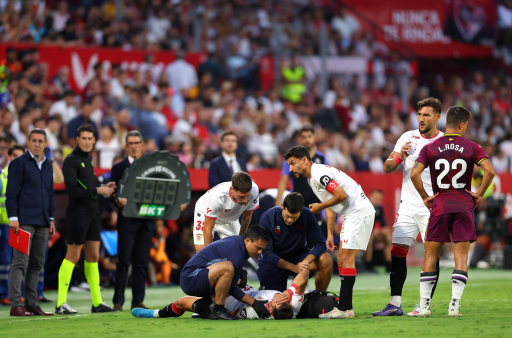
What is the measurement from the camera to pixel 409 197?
8.37 meters

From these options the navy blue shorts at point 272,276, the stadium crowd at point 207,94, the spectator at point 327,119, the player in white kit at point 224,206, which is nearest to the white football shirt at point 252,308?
the navy blue shorts at point 272,276

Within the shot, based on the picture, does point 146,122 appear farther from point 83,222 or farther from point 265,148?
point 83,222

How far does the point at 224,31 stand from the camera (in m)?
22.3

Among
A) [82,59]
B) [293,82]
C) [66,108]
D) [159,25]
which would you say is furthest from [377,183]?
[159,25]

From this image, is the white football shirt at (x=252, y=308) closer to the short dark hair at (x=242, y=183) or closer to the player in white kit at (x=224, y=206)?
the player in white kit at (x=224, y=206)

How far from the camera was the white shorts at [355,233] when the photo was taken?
7.99 metres

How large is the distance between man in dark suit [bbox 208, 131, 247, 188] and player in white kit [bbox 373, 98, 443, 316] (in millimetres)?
3517

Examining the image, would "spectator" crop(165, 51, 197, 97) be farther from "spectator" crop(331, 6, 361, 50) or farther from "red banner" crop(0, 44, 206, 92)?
"spectator" crop(331, 6, 361, 50)

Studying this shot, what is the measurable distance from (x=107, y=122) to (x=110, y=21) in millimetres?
5312

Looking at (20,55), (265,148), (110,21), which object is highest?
(110,21)

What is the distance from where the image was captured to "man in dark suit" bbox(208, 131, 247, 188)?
11.3 metres

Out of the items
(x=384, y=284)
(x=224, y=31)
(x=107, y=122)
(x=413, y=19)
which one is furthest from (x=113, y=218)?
(x=413, y=19)

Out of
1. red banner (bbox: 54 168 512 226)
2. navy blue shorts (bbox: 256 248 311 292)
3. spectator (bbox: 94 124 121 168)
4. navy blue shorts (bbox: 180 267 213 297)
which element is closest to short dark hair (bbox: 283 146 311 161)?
navy blue shorts (bbox: 256 248 311 292)

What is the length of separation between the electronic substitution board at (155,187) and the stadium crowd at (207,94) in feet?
4.60
